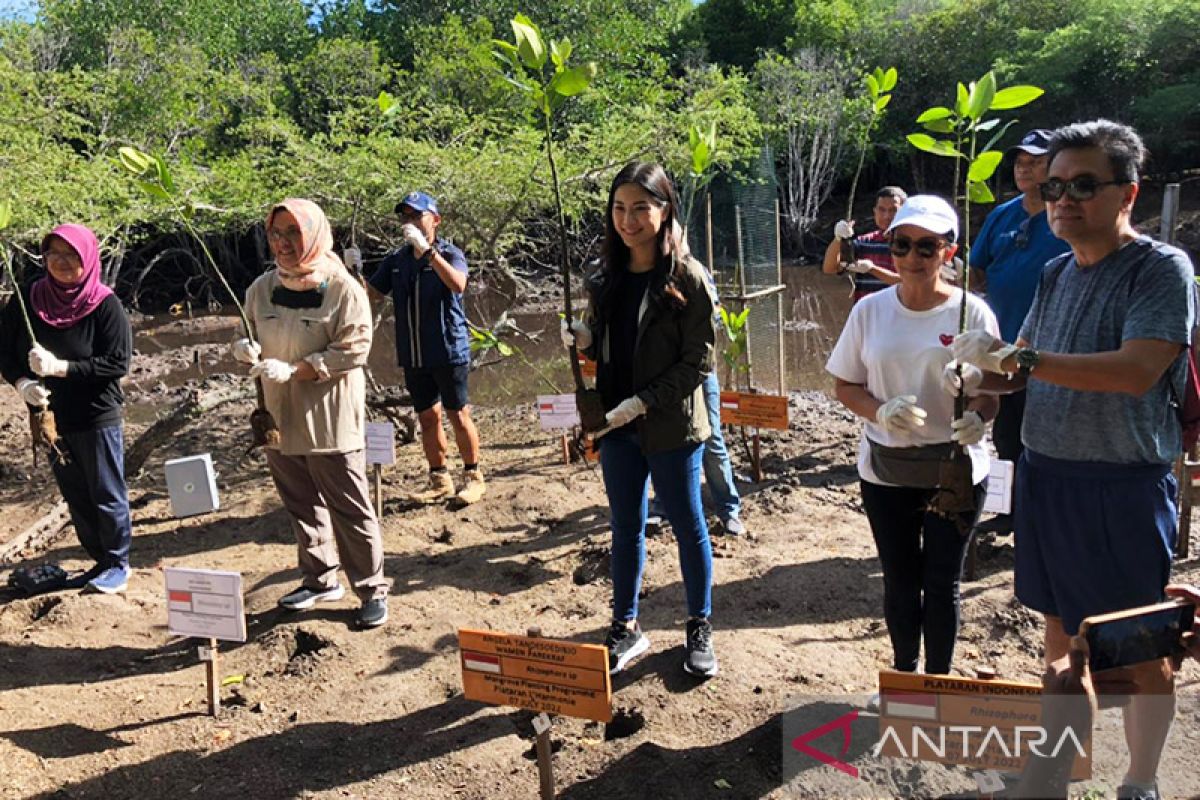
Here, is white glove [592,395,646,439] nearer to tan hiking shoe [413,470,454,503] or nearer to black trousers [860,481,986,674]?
black trousers [860,481,986,674]

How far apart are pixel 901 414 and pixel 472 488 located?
122 inches

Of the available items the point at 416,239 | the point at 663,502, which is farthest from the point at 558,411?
the point at 663,502

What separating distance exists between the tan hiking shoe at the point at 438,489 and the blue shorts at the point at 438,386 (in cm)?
41

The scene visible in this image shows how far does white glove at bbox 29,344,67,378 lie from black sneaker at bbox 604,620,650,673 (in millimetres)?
2405

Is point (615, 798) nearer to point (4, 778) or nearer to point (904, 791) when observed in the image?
point (904, 791)

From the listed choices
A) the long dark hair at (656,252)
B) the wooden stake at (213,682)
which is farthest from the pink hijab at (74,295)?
the long dark hair at (656,252)

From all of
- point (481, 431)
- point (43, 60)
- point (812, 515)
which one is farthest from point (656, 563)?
point (43, 60)

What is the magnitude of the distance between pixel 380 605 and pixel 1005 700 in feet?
7.52

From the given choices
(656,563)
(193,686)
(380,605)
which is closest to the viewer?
(193,686)

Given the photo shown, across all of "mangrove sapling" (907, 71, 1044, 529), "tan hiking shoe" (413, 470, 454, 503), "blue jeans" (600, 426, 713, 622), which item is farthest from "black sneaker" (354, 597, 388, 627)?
"mangrove sapling" (907, 71, 1044, 529)

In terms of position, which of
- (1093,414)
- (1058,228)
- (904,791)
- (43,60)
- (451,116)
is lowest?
(904,791)

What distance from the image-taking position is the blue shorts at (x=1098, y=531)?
178cm

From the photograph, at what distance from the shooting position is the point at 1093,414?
179 cm

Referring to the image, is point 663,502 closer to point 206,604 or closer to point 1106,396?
point 1106,396
